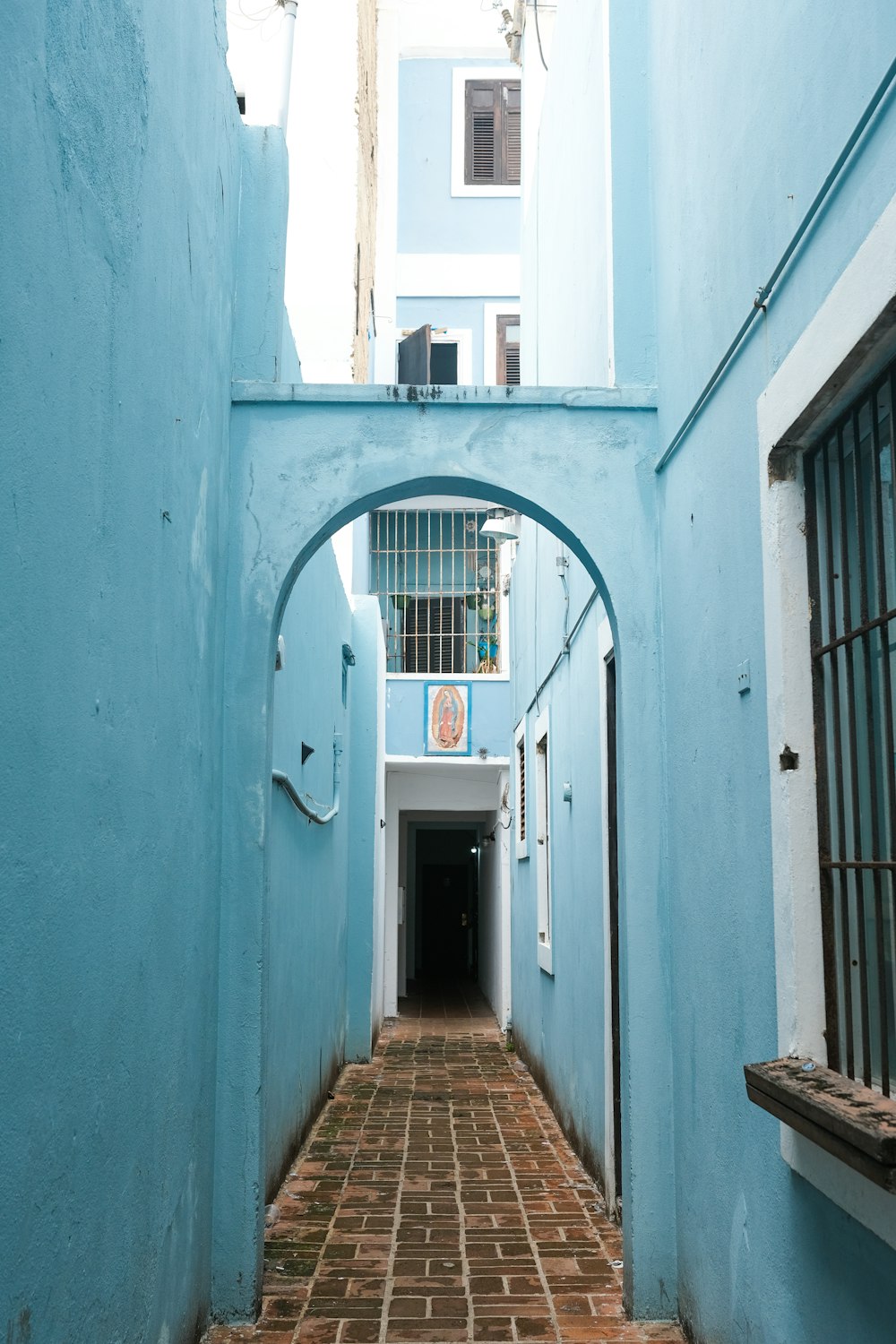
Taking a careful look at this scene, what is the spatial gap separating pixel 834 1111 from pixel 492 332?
16.2m

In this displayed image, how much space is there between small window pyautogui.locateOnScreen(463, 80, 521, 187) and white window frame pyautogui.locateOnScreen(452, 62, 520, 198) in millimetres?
62

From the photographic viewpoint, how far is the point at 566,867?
318 inches

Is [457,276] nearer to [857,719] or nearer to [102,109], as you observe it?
[102,109]

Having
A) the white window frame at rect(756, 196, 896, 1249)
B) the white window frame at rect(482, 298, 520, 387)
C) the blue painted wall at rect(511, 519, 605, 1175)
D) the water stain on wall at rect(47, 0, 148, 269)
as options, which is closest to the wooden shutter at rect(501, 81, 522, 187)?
the white window frame at rect(482, 298, 520, 387)

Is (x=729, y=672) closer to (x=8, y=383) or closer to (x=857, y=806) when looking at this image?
(x=857, y=806)

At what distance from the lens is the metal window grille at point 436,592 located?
635 inches

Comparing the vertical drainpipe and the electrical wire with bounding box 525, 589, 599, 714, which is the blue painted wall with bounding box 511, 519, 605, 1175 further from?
the vertical drainpipe

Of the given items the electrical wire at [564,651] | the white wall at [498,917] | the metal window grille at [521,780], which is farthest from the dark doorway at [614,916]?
the white wall at [498,917]

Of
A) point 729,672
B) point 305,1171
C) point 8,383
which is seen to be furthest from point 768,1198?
point 305,1171

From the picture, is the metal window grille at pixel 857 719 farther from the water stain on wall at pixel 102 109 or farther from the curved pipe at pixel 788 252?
the water stain on wall at pixel 102 109

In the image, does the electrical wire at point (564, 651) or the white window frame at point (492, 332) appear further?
the white window frame at point (492, 332)

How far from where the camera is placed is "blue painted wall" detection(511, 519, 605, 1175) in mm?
6684

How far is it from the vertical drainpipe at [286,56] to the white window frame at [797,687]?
3698 millimetres

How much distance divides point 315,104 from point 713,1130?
32.7ft
